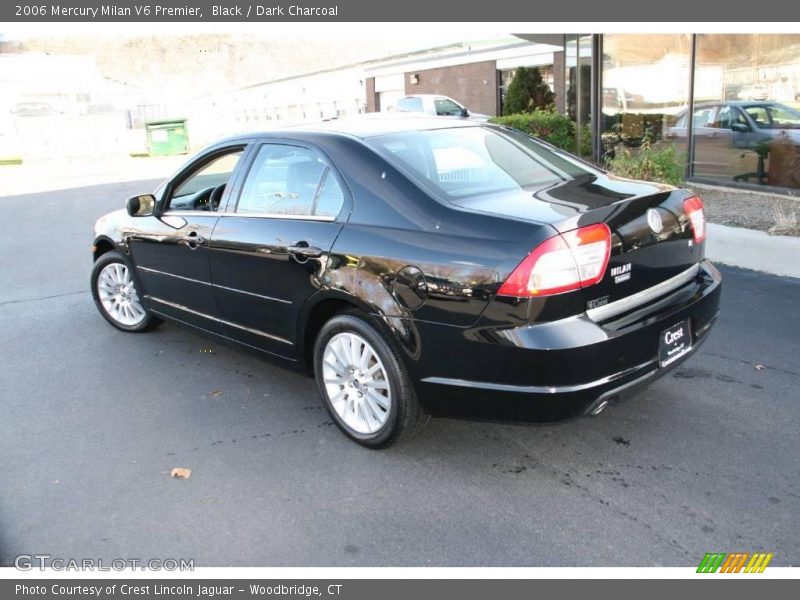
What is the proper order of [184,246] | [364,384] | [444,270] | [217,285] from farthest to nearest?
1. [184,246]
2. [217,285]
3. [364,384]
4. [444,270]

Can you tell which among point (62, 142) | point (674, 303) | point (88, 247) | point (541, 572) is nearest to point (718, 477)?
point (674, 303)

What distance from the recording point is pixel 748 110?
1105cm

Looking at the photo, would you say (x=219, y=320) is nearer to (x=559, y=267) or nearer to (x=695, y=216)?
(x=559, y=267)

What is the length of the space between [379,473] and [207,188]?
2795mm

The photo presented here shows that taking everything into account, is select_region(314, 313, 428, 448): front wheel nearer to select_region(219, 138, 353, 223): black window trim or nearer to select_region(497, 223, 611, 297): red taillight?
select_region(219, 138, 353, 223): black window trim

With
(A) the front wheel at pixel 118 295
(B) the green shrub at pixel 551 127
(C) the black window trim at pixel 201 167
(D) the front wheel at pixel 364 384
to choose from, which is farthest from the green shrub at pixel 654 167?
(D) the front wheel at pixel 364 384

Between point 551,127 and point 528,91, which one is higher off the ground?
point 528,91

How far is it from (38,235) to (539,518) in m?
10.3

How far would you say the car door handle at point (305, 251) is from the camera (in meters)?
3.88

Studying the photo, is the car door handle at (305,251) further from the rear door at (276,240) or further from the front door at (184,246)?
the front door at (184,246)

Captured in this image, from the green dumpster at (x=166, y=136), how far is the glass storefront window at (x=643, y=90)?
1824 cm

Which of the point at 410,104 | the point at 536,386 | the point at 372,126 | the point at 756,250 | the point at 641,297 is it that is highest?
the point at 410,104

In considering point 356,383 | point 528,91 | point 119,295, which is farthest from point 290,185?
point 528,91

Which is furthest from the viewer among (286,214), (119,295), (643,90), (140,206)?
(643,90)
